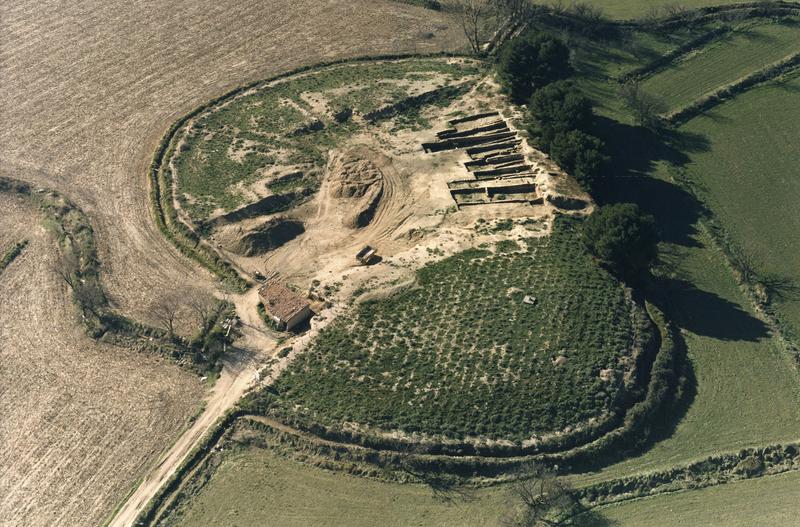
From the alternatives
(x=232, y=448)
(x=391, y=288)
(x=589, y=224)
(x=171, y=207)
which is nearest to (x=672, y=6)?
(x=589, y=224)

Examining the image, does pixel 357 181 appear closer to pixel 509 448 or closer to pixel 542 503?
→ pixel 509 448

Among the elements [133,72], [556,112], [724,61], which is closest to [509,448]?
[556,112]

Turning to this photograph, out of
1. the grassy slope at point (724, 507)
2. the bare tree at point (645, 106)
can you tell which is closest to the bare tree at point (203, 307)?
the grassy slope at point (724, 507)

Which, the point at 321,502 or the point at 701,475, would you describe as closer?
the point at 321,502

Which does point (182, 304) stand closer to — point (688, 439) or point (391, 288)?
point (391, 288)

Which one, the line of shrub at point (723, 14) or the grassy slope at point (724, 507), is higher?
the line of shrub at point (723, 14)

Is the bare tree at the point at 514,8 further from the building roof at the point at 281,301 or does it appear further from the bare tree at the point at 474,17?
the building roof at the point at 281,301
